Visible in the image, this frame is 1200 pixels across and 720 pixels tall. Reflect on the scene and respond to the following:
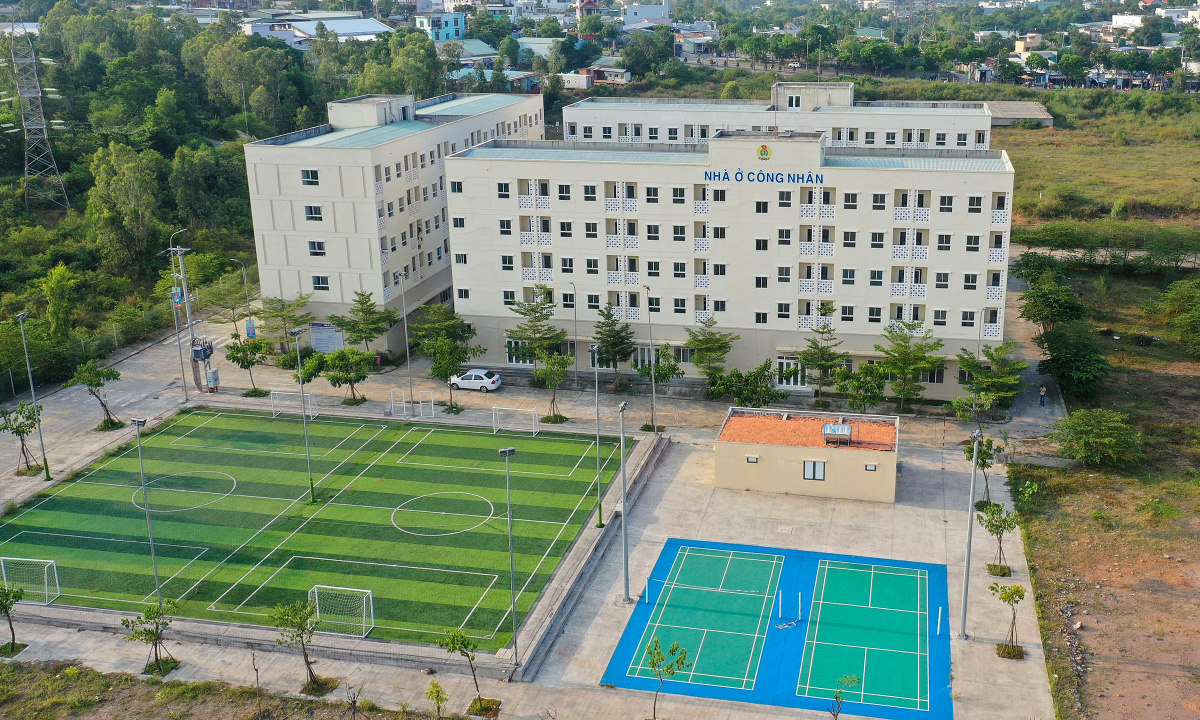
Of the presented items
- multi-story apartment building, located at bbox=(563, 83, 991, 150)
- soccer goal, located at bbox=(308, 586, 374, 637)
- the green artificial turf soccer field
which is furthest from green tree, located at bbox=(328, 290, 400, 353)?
soccer goal, located at bbox=(308, 586, 374, 637)

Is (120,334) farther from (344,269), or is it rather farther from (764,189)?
(764,189)

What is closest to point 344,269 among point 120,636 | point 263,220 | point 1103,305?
point 263,220

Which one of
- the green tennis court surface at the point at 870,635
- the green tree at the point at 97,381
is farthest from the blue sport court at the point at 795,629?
the green tree at the point at 97,381

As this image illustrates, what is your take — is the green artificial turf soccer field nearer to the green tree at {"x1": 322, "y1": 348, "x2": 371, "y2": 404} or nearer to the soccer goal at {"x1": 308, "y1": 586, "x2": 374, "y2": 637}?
the soccer goal at {"x1": 308, "y1": 586, "x2": 374, "y2": 637}

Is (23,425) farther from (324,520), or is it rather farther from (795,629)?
(795,629)

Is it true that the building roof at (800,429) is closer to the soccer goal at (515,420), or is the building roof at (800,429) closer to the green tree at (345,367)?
the soccer goal at (515,420)

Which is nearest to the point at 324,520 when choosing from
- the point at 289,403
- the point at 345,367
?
the point at 345,367
